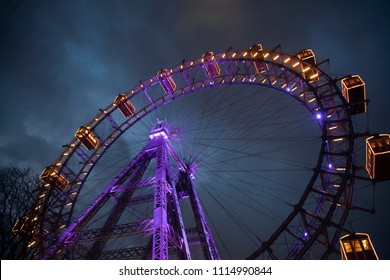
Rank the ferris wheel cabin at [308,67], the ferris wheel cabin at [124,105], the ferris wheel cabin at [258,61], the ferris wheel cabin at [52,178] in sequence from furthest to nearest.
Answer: the ferris wheel cabin at [124,105] < the ferris wheel cabin at [52,178] < the ferris wheel cabin at [258,61] < the ferris wheel cabin at [308,67]

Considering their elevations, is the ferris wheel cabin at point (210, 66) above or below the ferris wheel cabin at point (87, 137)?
above

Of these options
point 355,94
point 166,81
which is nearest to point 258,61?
point 355,94

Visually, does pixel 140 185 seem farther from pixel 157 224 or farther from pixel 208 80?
pixel 208 80

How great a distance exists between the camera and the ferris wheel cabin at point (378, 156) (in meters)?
11.9

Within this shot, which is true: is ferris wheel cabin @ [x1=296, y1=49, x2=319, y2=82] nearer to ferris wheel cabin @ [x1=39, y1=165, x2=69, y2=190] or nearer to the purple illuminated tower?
the purple illuminated tower

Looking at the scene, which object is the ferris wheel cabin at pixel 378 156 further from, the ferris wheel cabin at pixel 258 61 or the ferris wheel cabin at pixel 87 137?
the ferris wheel cabin at pixel 87 137

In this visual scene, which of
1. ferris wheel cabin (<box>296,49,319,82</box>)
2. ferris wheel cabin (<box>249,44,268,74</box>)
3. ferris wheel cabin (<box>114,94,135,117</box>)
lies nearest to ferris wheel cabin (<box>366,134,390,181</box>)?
ferris wheel cabin (<box>296,49,319,82</box>)

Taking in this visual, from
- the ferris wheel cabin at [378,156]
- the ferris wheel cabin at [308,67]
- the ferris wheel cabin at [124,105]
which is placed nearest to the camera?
the ferris wheel cabin at [378,156]

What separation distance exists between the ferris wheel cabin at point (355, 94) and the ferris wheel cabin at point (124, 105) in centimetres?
1513

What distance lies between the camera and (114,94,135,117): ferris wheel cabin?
2266cm

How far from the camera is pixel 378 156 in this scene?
469 inches

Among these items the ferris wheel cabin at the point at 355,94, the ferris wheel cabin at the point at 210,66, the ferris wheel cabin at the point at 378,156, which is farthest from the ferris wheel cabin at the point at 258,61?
the ferris wheel cabin at the point at 378,156

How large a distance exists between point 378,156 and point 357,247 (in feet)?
12.9

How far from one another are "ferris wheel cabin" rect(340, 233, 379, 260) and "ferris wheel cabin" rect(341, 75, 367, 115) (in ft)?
23.1
